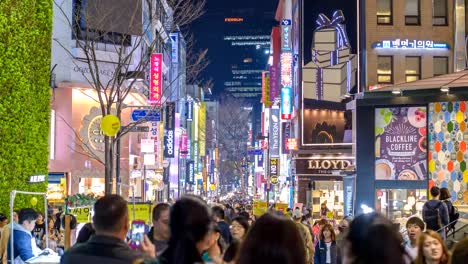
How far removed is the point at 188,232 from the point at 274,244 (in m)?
0.77

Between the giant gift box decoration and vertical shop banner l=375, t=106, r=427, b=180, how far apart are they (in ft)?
67.6

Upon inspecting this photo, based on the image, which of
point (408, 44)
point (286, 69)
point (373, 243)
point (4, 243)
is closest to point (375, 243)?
point (373, 243)

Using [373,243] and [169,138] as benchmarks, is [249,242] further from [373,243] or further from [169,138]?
[169,138]

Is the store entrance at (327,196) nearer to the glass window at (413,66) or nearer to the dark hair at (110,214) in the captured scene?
the glass window at (413,66)

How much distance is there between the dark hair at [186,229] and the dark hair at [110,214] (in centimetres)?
87

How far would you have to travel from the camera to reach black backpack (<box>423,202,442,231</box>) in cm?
1548

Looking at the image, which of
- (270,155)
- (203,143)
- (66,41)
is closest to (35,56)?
(66,41)

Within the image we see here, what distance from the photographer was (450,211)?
54.7 ft

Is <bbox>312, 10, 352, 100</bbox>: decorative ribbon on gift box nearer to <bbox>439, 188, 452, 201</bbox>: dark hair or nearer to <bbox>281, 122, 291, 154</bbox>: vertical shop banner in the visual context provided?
<bbox>281, 122, 291, 154</bbox>: vertical shop banner

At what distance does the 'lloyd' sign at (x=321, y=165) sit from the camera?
48062 mm

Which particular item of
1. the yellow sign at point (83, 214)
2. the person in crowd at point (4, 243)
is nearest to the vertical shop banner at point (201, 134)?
the yellow sign at point (83, 214)

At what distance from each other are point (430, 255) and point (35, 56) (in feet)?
52.3

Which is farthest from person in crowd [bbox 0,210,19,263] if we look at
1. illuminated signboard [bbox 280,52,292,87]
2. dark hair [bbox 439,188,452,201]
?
illuminated signboard [bbox 280,52,292,87]

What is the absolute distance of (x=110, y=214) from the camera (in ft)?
17.8
